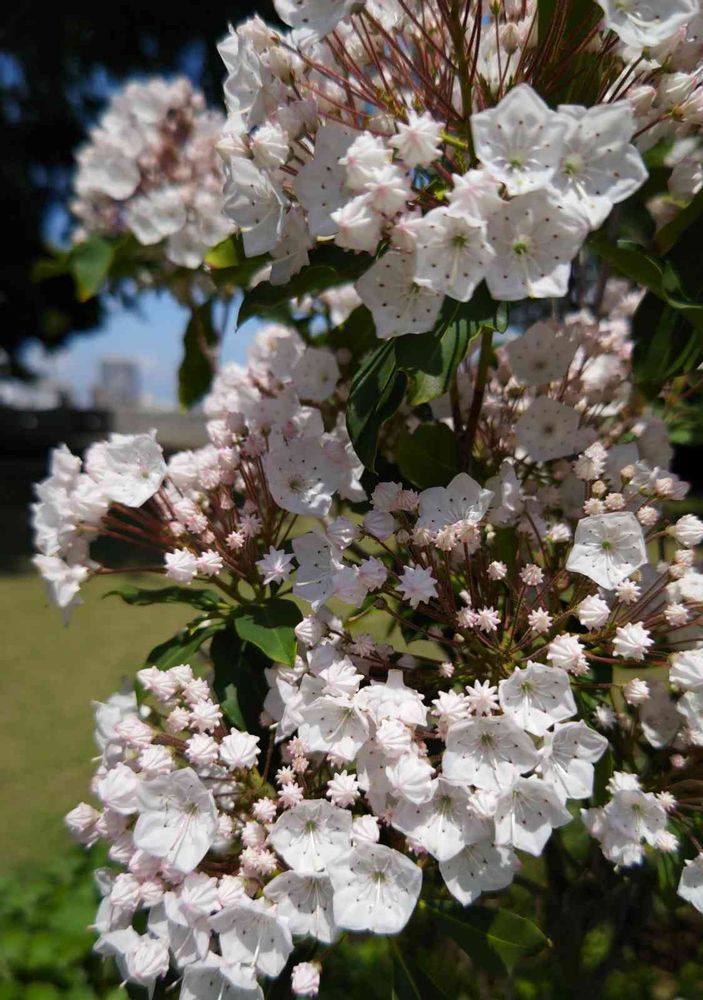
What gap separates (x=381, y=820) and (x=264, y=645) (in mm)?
254

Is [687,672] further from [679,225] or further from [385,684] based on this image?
[679,225]

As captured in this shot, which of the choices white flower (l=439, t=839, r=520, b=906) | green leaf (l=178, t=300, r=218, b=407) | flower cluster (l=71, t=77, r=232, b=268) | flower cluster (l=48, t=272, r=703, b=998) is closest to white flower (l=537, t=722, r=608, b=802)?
flower cluster (l=48, t=272, r=703, b=998)

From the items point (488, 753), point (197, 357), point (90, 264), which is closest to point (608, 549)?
point (488, 753)

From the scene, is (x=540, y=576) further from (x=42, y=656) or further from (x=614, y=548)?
(x=42, y=656)

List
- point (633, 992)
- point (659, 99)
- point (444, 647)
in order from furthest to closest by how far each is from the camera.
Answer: point (633, 992) < point (444, 647) < point (659, 99)

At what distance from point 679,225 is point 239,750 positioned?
2.93ft

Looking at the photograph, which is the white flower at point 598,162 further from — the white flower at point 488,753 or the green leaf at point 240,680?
the green leaf at point 240,680

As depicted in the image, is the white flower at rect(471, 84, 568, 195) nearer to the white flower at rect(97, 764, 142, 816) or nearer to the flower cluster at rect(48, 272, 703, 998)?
the flower cluster at rect(48, 272, 703, 998)

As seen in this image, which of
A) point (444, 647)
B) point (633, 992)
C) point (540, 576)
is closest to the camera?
point (540, 576)

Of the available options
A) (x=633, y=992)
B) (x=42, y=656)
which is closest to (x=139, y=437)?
(x=633, y=992)

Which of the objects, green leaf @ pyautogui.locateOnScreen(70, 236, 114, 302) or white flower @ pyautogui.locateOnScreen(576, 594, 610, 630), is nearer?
white flower @ pyautogui.locateOnScreen(576, 594, 610, 630)

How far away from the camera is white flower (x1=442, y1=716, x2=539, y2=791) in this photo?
0.90m

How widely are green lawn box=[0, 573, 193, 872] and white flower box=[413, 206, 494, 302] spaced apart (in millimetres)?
2538

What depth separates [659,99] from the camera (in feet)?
3.25
